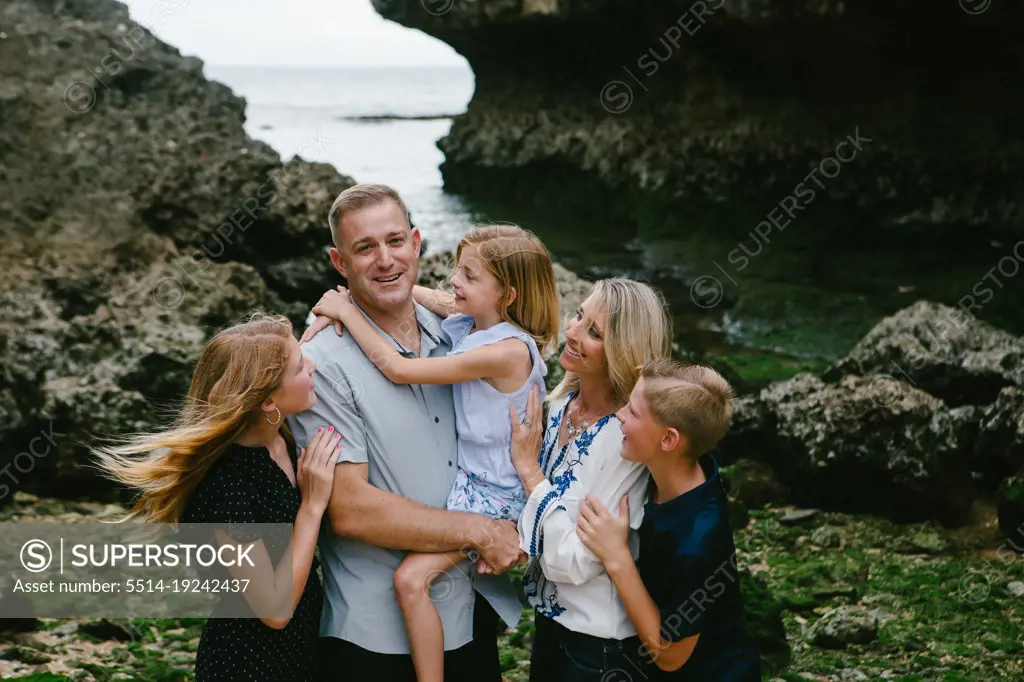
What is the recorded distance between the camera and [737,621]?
2768mm

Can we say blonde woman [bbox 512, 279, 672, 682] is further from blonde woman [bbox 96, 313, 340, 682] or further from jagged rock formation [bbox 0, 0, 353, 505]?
jagged rock formation [bbox 0, 0, 353, 505]

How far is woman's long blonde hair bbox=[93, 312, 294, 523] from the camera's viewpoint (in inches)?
99.7

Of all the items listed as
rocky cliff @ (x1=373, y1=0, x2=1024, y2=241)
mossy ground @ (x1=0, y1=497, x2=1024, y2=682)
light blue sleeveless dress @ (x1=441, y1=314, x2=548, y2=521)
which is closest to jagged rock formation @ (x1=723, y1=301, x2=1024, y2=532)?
mossy ground @ (x1=0, y1=497, x2=1024, y2=682)

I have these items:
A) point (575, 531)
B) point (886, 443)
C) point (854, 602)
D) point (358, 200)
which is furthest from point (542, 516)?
point (886, 443)

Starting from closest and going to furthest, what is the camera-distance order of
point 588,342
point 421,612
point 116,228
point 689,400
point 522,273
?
point 689,400 → point 421,612 → point 588,342 → point 522,273 → point 116,228

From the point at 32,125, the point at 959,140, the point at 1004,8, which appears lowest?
the point at 32,125

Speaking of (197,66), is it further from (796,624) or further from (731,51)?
(731,51)

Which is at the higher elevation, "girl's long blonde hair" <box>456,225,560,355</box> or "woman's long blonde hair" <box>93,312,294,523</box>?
"girl's long blonde hair" <box>456,225,560,355</box>

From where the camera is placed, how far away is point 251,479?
8.57 feet

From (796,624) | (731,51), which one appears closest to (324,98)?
(731,51)

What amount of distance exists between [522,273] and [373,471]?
2.53ft

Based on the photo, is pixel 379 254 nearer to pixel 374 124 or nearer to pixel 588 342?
pixel 588 342

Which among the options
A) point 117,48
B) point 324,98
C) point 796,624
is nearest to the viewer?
point 796,624

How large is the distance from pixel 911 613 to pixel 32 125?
244 inches
